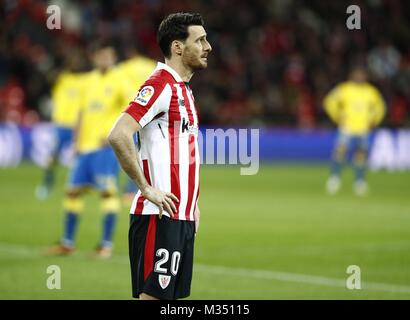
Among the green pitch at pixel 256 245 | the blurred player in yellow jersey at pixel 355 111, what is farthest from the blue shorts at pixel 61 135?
→ the blurred player in yellow jersey at pixel 355 111

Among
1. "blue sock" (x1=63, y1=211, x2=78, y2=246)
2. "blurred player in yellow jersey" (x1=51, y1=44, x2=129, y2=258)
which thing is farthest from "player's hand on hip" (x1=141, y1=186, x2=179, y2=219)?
"blue sock" (x1=63, y1=211, x2=78, y2=246)

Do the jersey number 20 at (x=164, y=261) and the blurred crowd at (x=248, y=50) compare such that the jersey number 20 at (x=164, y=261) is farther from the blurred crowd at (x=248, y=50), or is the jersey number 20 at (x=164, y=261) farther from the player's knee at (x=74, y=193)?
the blurred crowd at (x=248, y=50)

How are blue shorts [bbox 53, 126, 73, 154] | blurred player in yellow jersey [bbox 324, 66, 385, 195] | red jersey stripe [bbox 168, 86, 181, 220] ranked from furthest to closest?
blurred player in yellow jersey [bbox 324, 66, 385, 195] → blue shorts [bbox 53, 126, 73, 154] → red jersey stripe [bbox 168, 86, 181, 220]

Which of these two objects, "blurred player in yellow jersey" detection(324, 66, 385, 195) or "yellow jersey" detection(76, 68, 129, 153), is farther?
"blurred player in yellow jersey" detection(324, 66, 385, 195)

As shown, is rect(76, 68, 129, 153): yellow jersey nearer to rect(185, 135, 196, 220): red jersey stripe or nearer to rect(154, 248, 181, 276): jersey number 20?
rect(185, 135, 196, 220): red jersey stripe

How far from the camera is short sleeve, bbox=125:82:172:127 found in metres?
5.53

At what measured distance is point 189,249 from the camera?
573cm

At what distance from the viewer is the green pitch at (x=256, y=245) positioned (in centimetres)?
899

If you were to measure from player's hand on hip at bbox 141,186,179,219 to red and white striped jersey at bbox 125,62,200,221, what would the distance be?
0.23ft

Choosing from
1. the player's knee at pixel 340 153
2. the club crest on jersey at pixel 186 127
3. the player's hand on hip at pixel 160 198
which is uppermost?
the player's knee at pixel 340 153

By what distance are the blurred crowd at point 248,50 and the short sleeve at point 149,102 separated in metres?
19.8

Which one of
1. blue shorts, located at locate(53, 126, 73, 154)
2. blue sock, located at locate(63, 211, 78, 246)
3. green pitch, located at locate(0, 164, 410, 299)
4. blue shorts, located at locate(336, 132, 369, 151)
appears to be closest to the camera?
green pitch, located at locate(0, 164, 410, 299)

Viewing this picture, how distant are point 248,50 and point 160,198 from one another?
22.9 meters

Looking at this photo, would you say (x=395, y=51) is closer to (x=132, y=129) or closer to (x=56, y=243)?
(x=56, y=243)
